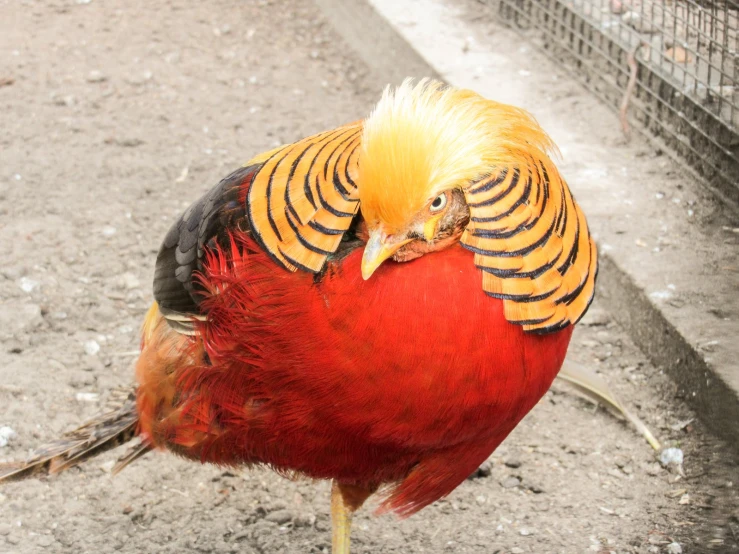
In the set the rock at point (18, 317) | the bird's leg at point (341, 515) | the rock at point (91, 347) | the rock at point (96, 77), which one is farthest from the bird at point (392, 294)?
the rock at point (96, 77)

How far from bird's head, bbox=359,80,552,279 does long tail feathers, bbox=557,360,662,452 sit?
56.7 inches

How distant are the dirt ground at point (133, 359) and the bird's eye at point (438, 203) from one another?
134 cm

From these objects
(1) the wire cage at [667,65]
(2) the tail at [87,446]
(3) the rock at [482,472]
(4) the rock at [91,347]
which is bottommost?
(3) the rock at [482,472]

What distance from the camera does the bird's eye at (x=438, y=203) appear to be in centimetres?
196

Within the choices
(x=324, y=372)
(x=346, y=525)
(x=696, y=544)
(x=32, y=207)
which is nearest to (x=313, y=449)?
(x=324, y=372)

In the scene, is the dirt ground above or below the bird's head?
below

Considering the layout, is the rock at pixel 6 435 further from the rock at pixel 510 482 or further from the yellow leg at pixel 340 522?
the rock at pixel 510 482

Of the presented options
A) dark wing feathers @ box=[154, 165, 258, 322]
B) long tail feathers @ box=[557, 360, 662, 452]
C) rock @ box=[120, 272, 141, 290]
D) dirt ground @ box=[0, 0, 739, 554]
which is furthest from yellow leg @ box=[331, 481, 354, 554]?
rock @ box=[120, 272, 141, 290]

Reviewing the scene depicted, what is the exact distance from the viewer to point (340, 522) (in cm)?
284

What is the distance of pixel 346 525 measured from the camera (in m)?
2.85

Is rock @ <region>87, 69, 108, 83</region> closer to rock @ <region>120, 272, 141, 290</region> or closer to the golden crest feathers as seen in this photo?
rock @ <region>120, 272, 141, 290</region>

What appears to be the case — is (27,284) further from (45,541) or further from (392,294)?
(392,294)

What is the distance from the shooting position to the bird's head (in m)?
1.89

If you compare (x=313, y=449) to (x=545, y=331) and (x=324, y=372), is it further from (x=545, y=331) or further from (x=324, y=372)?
(x=545, y=331)
